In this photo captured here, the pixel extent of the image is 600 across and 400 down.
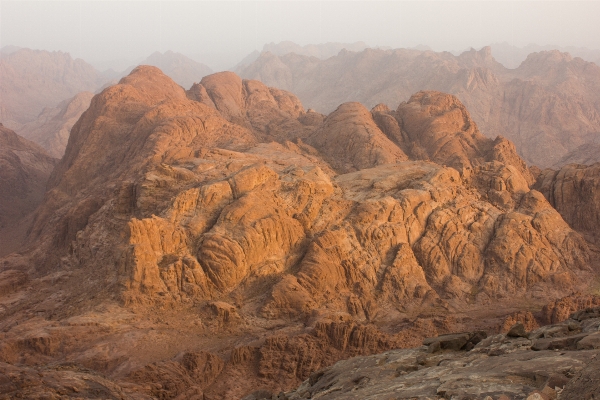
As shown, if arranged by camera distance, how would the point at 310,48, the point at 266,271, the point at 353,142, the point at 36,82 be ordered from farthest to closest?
the point at 310,48
the point at 36,82
the point at 353,142
the point at 266,271

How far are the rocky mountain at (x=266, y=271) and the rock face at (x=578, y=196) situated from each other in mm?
2618

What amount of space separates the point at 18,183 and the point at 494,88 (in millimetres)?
64140

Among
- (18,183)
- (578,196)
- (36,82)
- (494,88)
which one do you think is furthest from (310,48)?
(578,196)

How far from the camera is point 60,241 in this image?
29.0 m

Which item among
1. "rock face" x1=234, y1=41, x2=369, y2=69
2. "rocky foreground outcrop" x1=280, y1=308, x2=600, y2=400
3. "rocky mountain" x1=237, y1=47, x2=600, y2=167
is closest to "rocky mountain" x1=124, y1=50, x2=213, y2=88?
"rock face" x1=234, y1=41, x2=369, y2=69

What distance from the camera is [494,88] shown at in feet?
254

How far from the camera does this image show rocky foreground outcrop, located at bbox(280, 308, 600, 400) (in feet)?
28.3

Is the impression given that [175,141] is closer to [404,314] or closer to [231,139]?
[231,139]

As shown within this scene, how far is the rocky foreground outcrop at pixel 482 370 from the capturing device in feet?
28.3

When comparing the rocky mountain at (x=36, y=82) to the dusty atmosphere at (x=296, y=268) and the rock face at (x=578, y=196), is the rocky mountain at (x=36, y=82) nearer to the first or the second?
the dusty atmosphere at (x=296, y=268)

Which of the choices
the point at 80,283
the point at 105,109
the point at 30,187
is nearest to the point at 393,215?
the point at 80,283

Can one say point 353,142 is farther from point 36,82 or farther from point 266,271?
point 36,82

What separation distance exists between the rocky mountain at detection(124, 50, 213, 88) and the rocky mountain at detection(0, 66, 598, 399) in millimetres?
115760

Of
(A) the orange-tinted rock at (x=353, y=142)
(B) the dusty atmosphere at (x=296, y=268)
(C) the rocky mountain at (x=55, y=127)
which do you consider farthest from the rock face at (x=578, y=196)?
(C) the rocky mountain at (x=55, y=127)
